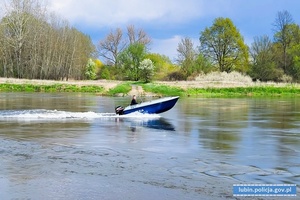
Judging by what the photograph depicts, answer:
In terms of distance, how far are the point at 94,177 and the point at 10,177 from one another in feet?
6.82

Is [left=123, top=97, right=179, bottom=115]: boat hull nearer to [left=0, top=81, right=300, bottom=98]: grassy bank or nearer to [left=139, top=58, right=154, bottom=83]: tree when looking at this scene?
[left=0, top=81, right=300, bottom=98]: grassy bank

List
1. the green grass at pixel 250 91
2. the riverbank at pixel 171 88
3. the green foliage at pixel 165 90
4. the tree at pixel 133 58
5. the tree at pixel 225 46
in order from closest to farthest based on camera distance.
Answer: 1. the green foliage at pixel 165 90
2. the riverbank at pixel 171 88
3. the green grass at pixel 250 91
4. the tree at pixel 225 46
5. the tree at pixel 133 58

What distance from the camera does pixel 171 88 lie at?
61438 mm

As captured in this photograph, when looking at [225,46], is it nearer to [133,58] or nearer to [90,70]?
[133,58]

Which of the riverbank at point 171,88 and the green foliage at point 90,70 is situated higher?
the green foliage at point 90,70

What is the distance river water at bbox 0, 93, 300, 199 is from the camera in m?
10.1

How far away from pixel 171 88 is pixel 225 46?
25.5 m

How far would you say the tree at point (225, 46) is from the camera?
82375 mm

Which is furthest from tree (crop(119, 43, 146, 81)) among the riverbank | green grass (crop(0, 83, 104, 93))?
green grass (crop(0, 83, 104, 93))

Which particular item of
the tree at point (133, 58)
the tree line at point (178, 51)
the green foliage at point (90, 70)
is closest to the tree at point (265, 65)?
the tree line at point (178, 51)

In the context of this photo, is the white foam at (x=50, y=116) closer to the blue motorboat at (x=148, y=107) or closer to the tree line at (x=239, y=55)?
the blue motorboat at (x=148, y=107)

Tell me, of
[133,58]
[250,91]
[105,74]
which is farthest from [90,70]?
[250,91]

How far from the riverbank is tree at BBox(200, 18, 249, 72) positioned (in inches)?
575

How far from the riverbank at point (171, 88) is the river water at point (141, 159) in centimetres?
3608
